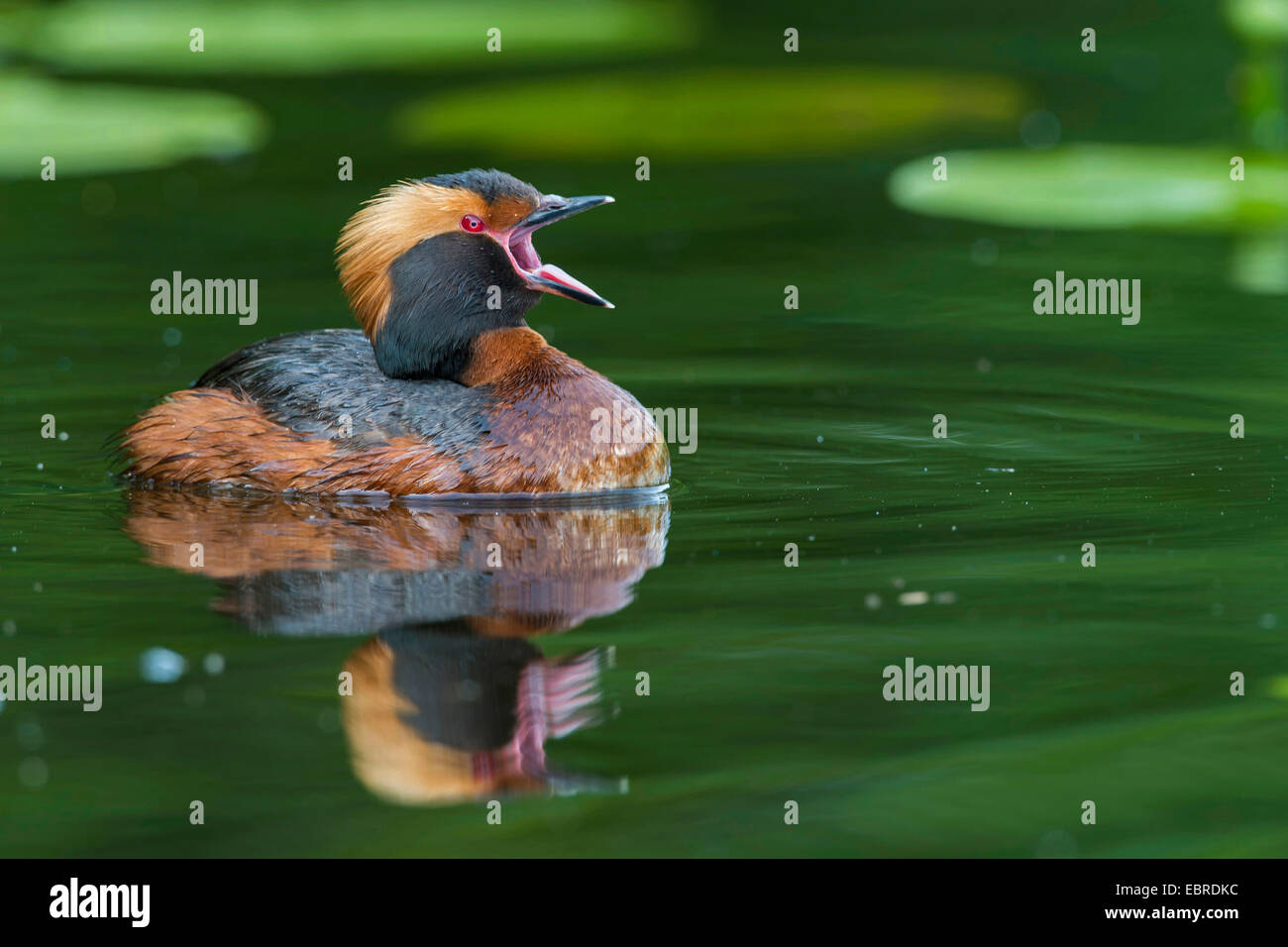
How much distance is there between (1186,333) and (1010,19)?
1126 cm

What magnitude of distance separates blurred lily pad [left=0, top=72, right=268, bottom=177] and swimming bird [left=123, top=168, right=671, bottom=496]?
7.42m

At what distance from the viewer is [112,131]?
16.7 meters

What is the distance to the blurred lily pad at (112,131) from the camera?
53.8 feet

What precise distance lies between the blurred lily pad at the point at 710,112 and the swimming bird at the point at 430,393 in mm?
7715

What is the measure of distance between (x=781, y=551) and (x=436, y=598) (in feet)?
4.63

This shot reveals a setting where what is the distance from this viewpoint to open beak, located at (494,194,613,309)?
30.0 ft
